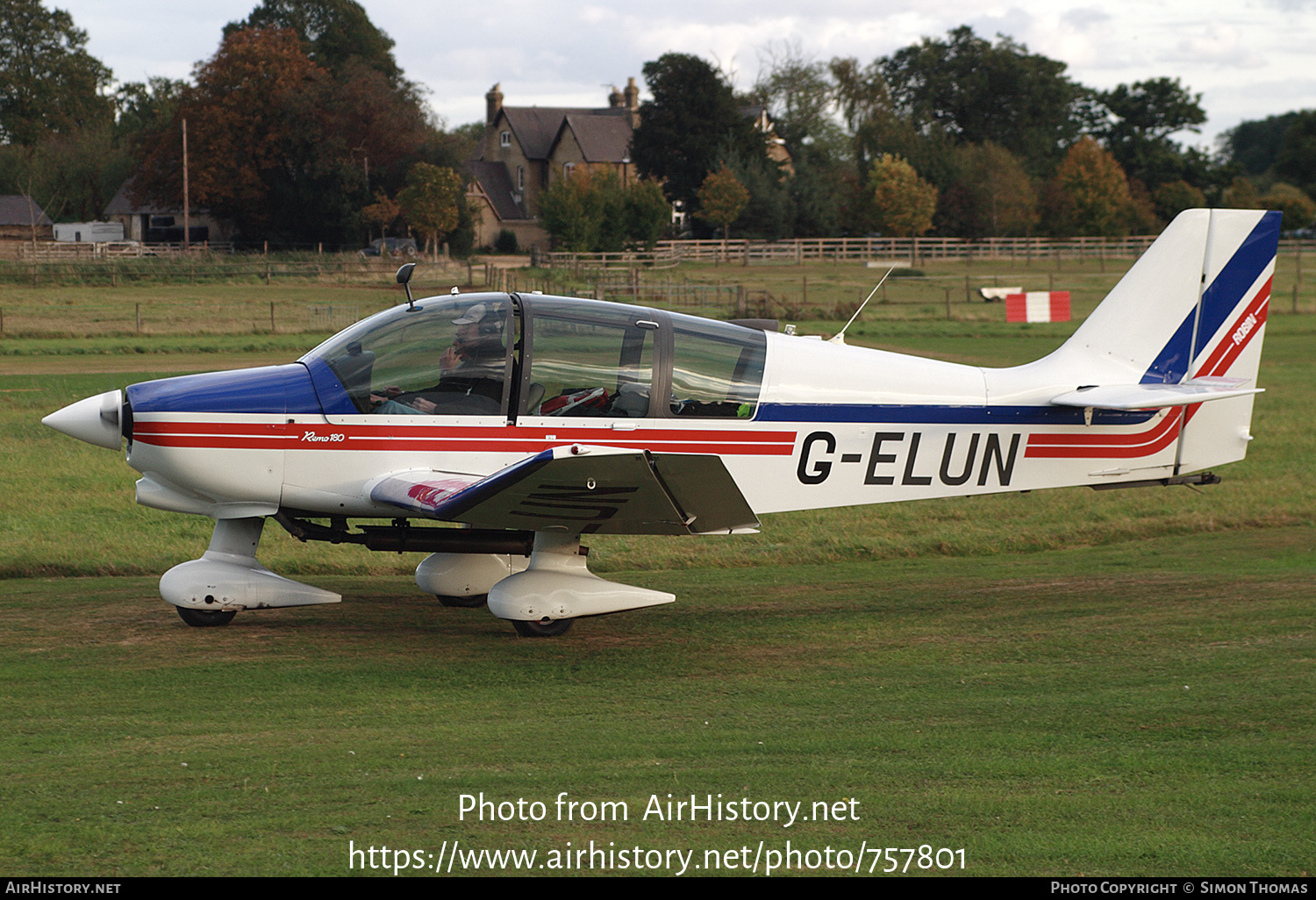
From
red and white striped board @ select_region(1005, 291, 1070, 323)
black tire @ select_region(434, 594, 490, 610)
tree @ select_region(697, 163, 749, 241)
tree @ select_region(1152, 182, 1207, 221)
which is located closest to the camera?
black tire @ select_region(434, 594, 490, 610)

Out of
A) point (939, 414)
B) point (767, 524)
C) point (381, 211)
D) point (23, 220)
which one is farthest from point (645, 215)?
point (939, 414)

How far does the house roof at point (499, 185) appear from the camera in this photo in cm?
9106

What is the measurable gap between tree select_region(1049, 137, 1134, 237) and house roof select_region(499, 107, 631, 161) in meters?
33.5

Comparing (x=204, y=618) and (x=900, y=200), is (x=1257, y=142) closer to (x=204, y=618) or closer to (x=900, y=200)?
(x=900, y=200)

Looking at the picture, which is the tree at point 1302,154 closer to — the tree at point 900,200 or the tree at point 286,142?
the tree at point 900,200

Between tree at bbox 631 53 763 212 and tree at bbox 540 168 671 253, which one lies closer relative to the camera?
tree at bbox 540 168 671 253

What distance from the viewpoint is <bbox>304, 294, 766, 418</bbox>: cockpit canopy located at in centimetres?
770

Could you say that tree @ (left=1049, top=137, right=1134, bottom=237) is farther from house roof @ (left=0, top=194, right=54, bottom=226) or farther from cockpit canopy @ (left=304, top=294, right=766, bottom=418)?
cockpit canopy @ (left=304, top=294, right=766, bottom=418)

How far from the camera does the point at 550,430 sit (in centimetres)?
772

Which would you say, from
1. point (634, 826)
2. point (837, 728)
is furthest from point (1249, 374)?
point (634, 826)

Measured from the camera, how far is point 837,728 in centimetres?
611

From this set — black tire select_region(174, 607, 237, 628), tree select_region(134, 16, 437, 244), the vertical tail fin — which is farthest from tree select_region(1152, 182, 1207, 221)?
black tire select_region(174, 607, 237, 628)

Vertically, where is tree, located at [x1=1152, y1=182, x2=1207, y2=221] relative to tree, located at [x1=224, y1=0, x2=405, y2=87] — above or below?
below

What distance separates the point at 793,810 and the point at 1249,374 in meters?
5.97
